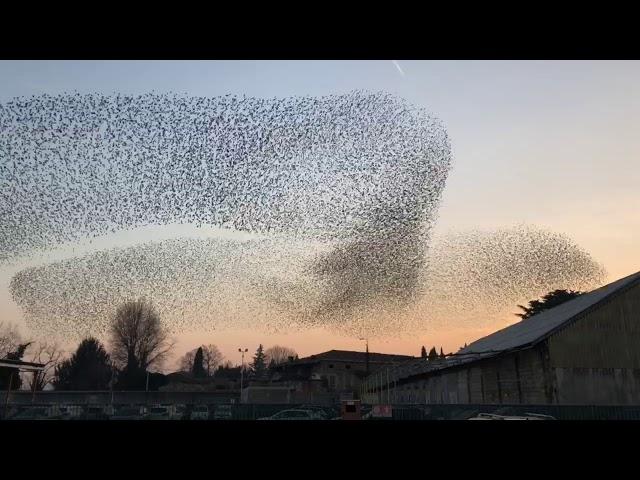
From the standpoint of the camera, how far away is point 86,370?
299 ft

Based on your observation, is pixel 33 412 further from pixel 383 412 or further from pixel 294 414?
pixel 383 412

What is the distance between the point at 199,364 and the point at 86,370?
28.3 m

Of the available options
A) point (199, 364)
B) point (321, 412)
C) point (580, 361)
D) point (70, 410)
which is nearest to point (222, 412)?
point (321, 412)

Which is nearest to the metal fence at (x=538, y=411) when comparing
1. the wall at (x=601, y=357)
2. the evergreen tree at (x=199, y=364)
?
the wall at (x=601, y=357)

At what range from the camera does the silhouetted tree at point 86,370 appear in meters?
89.0

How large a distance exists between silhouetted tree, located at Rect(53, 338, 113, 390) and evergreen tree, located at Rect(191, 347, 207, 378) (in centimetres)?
2399

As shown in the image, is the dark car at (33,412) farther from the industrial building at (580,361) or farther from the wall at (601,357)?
A: the wall at (601,357)

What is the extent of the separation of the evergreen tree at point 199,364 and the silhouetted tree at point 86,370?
23986 mm

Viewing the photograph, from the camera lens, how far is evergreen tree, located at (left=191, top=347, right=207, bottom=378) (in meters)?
114
